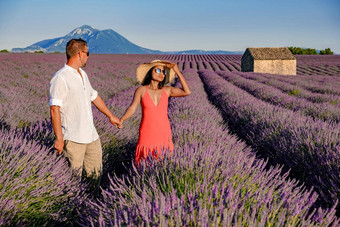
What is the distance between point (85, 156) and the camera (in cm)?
249

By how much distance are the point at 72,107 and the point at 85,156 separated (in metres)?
0.55

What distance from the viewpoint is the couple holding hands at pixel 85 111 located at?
6.90ft

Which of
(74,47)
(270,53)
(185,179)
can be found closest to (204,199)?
(185,179)

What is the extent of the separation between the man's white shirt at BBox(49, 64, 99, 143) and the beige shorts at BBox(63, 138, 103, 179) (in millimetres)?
72

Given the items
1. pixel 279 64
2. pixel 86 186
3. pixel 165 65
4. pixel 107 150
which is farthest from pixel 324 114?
pixel 279 64

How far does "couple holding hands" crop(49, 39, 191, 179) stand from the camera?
2.10 metres

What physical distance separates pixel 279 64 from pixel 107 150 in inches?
1338

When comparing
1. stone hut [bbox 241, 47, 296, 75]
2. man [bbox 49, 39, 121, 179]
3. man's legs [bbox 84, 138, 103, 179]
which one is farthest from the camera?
stone hut [bbox 241, 47, 296, 75]

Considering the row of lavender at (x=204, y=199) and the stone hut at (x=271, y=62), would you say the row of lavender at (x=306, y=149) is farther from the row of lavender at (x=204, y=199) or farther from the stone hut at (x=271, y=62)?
the stone hut at (x=271, y=62)

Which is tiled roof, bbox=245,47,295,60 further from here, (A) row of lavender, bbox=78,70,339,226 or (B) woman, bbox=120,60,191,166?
(A) row of lavender, bbox=78,70,339,226

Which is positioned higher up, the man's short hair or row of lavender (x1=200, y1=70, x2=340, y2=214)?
the man's short hair

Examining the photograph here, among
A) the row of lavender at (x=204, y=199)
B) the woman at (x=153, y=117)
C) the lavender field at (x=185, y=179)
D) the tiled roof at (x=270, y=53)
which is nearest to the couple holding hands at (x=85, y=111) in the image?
the woman at (x=153, y=117)

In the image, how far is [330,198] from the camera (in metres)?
2.49

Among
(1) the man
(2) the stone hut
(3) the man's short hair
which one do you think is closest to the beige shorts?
(1) the man
